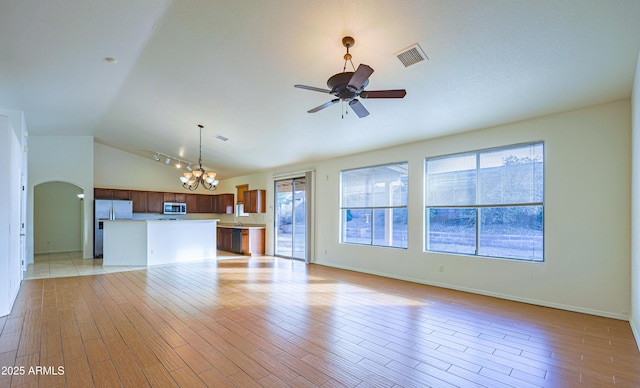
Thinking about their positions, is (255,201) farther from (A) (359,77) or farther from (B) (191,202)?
(A) (359,77)

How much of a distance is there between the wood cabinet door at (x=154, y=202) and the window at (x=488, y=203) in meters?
8.71

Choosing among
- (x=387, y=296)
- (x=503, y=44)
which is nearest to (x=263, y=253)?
(x=387, y=296)

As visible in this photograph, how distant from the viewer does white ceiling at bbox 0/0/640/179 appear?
106 inches

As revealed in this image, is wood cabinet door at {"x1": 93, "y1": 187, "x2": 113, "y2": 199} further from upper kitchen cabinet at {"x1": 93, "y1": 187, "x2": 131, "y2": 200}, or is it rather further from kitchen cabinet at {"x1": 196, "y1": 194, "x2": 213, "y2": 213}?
kitchen cabinet at {"x1": 196, "y1": 194, "x2": 213, "y2": 213}

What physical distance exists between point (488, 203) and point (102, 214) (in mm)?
9650

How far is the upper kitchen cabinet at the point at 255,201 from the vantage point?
9.34 m

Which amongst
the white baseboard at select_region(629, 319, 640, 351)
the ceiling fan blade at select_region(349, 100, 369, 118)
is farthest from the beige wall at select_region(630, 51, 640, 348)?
the ceiling fan blade at select_region(349, 100, 369, 118)

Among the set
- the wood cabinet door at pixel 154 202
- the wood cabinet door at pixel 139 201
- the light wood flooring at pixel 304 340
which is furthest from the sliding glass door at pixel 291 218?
the wood cabinet door at pixel 139 201

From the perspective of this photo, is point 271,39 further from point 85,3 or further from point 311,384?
point 311,384

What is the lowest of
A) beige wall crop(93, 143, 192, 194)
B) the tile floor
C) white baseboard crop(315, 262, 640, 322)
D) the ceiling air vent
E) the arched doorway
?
the tile floor

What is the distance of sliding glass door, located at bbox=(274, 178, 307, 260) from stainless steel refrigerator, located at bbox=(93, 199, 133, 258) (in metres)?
4.61

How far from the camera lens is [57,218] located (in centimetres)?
950

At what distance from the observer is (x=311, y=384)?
2.33m

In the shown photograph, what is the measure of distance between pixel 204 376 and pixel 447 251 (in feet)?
14.0
